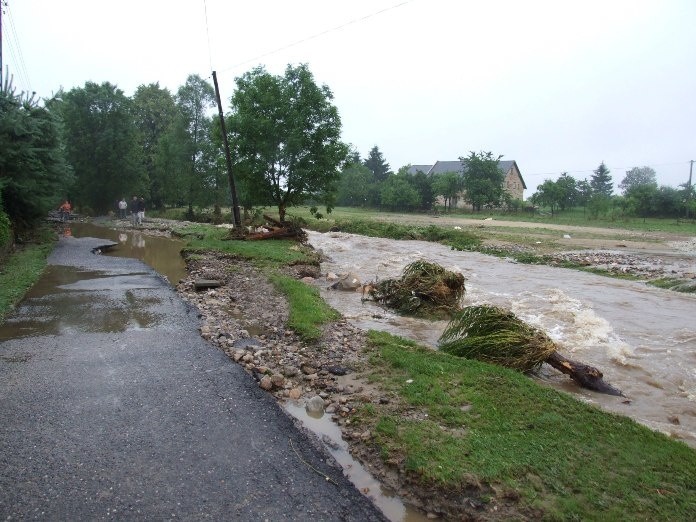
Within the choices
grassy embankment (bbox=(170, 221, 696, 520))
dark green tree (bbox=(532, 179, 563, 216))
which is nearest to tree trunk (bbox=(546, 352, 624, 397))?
grassy embankment (bbox=(170, 221, 696, 520))

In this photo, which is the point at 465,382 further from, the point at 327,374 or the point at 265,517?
the point at 265,517

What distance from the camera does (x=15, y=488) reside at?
3.96m

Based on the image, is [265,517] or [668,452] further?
[668,452]

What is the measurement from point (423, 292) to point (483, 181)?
47887mm

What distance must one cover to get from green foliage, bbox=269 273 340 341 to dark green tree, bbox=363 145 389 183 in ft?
260

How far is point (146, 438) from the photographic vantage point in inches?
188

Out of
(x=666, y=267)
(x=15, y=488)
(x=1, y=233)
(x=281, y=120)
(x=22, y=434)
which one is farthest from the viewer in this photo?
(x=281, y=120)

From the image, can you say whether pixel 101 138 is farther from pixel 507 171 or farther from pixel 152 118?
pixel 507 171

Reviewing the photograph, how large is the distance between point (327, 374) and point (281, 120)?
1942cm

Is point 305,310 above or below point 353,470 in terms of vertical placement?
above

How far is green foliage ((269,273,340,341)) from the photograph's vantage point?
838 cm

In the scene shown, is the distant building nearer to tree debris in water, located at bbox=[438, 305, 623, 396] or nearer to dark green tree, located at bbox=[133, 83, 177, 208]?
dark green tree, located at bbox=[133, 83, 177, 208]

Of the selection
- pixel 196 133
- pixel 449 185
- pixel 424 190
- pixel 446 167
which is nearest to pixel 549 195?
pixel 449 185

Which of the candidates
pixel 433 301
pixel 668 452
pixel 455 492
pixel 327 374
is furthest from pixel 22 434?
pixel 433 301
